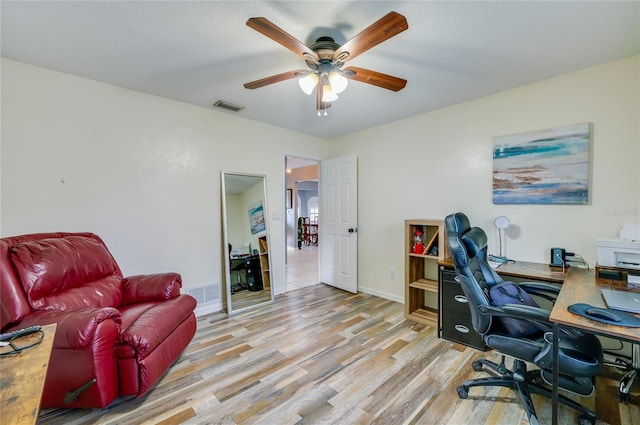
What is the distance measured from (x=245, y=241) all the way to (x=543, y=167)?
11.1ft

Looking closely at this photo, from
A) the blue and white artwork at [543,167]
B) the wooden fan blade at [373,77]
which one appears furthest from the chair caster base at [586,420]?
the wooden fan blade at [373,77]

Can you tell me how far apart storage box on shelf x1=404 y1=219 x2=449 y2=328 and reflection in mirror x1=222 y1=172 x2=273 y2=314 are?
1.85m

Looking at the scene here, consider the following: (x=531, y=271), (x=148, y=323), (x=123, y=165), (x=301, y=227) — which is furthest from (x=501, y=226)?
(x=301, y=227)

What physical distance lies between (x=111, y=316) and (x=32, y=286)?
616 millimetres

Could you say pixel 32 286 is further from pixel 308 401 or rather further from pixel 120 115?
pixel 308 401

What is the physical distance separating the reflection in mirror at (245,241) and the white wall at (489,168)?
1468 mm

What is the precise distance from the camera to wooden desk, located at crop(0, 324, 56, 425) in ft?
2.39

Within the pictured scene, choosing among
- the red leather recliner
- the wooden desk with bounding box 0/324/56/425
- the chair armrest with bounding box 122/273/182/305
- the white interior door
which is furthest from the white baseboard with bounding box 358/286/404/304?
the wooden desk with bounding box 0/324/56/425

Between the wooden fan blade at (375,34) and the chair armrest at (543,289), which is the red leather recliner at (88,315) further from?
the chair armrest at (543,289)

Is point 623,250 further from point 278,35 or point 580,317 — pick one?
point 278,35

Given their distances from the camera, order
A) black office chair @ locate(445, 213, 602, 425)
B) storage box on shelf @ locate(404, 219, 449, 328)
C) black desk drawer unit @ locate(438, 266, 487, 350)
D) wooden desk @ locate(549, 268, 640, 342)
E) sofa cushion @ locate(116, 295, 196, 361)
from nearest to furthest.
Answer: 1. wooden desk @ locate(549, 268, 640, 342)
2. black office chair @ locate(445, 213, 602, 425)
3. sofa cushion @ locate(116, 295, 196, 361)
4. black desk drawer unit @ locate(438, 266, 487, 350)
5. storage box on shelf @ locate(404, 219, 449, 328)

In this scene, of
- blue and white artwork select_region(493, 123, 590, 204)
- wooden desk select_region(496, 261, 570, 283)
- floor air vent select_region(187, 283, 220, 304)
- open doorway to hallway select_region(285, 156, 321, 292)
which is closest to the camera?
wooden desk select_region(496, 261, 570, 283)

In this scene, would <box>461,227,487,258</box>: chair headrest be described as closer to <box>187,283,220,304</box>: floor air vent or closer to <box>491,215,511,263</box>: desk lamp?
<box>491,215,511,263</box>: desk lamp

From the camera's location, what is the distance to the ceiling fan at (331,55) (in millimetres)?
1380
